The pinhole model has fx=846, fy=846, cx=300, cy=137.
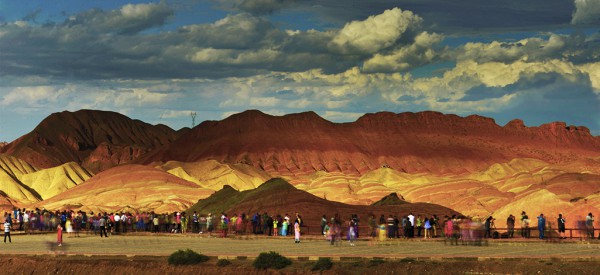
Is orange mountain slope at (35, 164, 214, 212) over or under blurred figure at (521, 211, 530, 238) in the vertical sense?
over

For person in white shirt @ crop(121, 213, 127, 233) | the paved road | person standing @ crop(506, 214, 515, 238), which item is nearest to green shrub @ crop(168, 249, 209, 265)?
the paved road

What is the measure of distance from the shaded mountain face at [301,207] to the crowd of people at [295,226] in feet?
18.9

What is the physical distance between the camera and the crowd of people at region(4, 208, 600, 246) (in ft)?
159

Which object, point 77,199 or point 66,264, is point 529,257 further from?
point 77,199

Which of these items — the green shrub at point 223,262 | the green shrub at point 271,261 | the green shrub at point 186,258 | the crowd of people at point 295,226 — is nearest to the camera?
the green shrub at point 271,261

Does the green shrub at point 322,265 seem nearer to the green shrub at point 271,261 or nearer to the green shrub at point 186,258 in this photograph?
the green shrub at point 271,261

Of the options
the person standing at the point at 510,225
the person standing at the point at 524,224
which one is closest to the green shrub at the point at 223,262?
the person standing at the point at 510,225

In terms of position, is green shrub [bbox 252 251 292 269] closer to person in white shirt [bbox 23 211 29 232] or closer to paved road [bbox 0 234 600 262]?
paved road [bbox 0 234 600 262]

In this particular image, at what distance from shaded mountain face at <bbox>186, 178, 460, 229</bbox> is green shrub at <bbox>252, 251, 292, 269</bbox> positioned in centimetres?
2962

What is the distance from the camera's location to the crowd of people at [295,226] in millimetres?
48531


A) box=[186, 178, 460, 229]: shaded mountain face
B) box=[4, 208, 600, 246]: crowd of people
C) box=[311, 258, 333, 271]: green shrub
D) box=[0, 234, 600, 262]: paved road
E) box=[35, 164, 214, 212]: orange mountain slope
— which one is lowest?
box=[311, 258, 333, 271]: green shrub

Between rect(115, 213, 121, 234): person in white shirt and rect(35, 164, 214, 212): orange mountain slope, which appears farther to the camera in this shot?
rect(35, 164, 214, 212): orange mountain slope

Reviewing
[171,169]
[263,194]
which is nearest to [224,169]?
[171,169]

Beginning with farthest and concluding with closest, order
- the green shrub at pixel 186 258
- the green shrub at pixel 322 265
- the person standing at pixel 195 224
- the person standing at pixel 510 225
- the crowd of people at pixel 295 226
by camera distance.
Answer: the person standing at pixel 195 224, the person standing at pixel 510 225, the crowd of people at pixel 295 226, the green shrub at pixel 186 258, the green shrub at pixel 322 265
